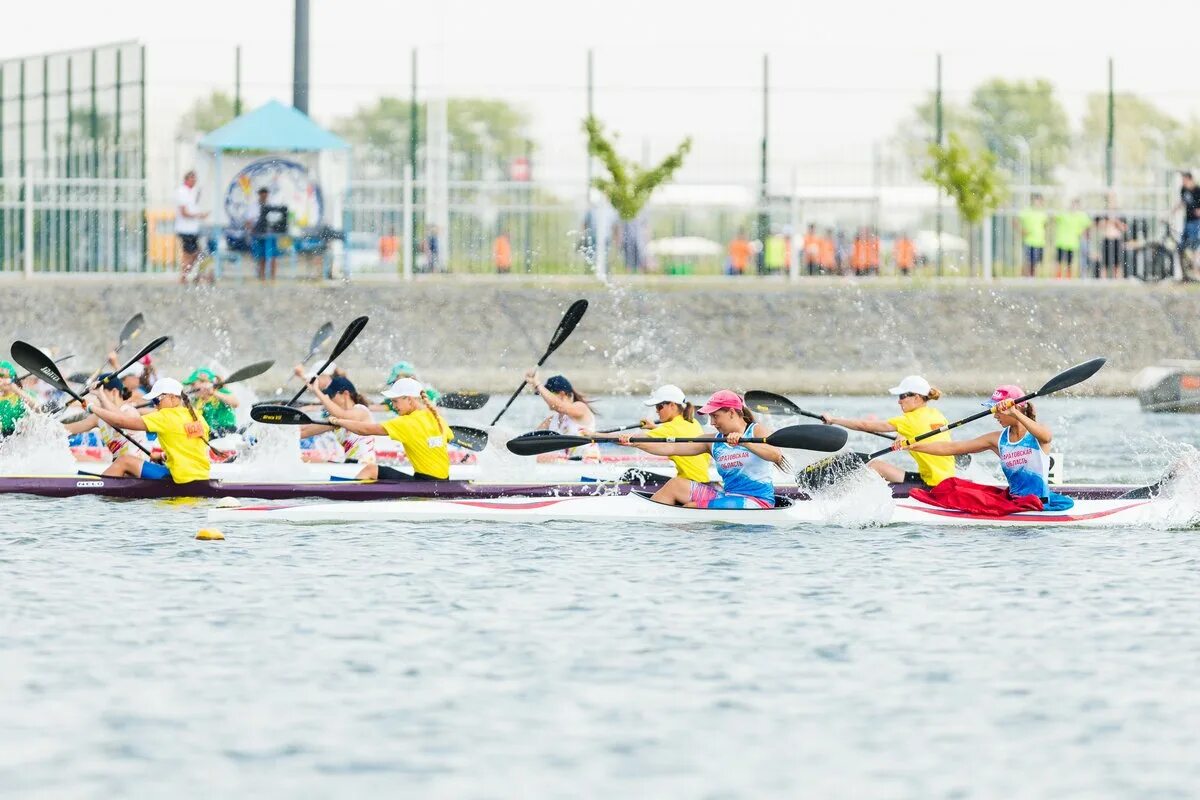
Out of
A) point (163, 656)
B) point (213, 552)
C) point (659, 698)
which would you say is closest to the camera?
point (659, 698)

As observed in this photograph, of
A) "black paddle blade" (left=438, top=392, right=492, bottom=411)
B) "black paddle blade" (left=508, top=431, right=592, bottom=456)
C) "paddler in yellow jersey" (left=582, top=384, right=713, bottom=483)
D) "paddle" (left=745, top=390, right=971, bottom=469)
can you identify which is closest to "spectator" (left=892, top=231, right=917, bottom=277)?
"black paddle blade" (left=438, top=392, right=492, bottom=411)

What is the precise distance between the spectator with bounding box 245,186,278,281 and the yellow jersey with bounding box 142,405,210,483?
14.1 m

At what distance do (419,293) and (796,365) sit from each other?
19.3 feet

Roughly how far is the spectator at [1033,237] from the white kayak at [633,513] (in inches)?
689

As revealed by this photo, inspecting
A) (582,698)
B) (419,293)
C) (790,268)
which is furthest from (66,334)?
(582,698)

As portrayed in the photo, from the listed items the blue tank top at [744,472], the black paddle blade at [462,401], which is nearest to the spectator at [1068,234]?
the black paddle blade at [462,401]

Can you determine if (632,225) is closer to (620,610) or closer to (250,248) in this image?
(250,248)

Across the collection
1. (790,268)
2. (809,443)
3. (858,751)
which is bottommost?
(858,751)

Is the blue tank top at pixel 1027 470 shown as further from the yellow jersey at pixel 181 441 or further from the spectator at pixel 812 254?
the spectator at pixel 812 254

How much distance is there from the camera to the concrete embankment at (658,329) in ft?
100

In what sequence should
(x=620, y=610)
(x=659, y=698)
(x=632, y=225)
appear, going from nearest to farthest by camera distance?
1. (x=659, y=698)
2. (x=620, y=610)
3. (x=632, y=225)

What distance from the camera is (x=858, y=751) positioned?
9.13 meters

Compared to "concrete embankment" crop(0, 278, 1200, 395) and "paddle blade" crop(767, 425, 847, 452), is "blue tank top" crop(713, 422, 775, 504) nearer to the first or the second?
"paddle blade" crop(767, 425, 847, 452)

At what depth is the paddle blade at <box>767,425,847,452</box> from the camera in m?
15.7
